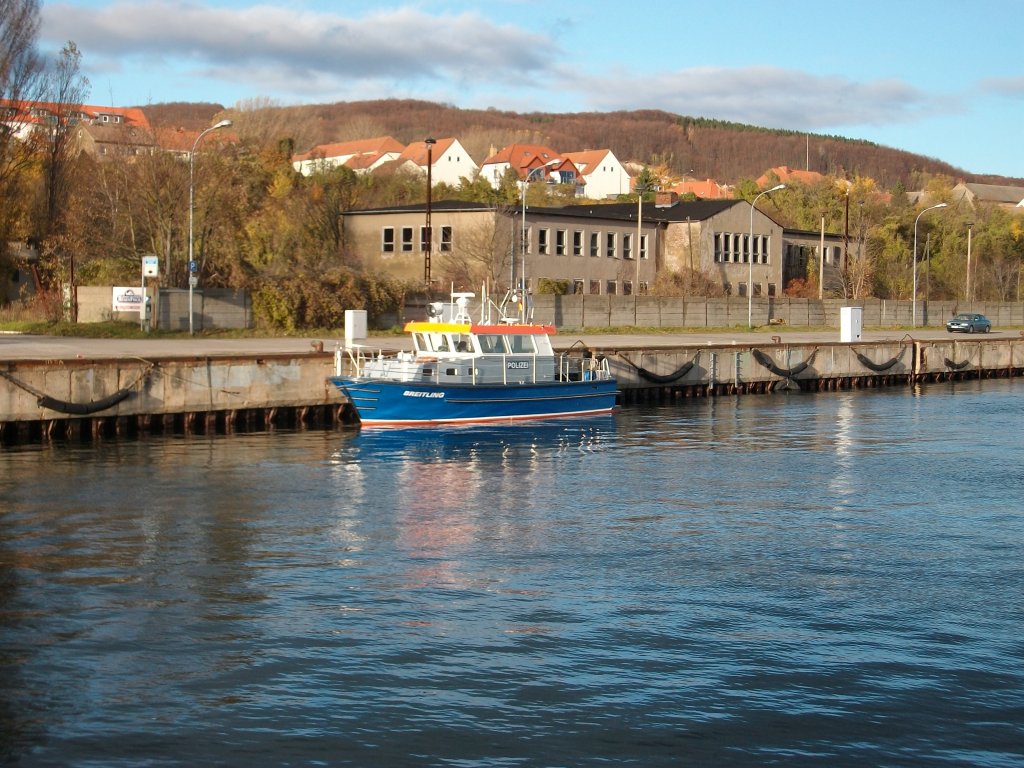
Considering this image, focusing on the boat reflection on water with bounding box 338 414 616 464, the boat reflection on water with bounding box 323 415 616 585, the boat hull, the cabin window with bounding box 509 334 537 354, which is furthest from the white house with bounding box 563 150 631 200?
the boat reflection on water with bounding box 338 414 616 464

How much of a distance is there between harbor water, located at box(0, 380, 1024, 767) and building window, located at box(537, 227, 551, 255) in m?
43.9

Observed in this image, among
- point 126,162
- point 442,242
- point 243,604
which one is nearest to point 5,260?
point 126,162

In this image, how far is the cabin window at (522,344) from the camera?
40.0 metres

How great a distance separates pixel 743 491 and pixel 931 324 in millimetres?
65663

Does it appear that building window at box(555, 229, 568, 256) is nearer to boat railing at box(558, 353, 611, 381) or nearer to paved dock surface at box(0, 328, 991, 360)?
paved dock surface at box(0, 328, 991, 360)

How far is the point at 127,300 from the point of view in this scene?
2047 inches

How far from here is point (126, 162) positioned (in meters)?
63.2

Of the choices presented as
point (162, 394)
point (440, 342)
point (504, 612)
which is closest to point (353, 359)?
point (440, 342)

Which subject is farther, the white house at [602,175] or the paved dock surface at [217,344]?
the white house at [602,175]

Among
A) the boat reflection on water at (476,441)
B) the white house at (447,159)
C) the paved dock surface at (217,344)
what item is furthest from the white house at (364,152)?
the boat reflection on water at (476,441)

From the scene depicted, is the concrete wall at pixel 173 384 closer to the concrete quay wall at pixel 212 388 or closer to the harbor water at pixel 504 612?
the concrete quay wall at pixel 212 388

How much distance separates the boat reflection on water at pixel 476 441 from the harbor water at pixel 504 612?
141 cm

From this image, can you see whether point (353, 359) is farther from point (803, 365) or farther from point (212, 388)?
point (803, 365)

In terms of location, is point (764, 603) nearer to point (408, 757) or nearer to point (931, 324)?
point (408, 757)
